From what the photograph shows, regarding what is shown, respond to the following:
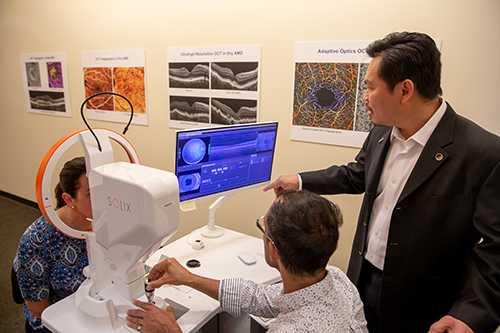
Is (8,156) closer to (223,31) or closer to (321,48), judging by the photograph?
(223,31)

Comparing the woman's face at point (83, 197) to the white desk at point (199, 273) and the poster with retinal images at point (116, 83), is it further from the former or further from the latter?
the poster with retinal images at point (116, 83)

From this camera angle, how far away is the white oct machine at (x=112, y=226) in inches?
38.6

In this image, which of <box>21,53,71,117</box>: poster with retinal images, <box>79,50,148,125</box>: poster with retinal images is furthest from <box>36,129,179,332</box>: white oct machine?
<box>21,53,71,117</box>: poster with retinal images

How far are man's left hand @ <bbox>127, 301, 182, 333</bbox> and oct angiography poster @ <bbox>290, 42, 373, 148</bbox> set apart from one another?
160 centimetres

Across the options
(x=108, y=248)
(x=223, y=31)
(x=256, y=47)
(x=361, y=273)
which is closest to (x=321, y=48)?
(x=256, y=47)

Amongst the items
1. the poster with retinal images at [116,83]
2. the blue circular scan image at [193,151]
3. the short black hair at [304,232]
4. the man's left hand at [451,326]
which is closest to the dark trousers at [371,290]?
the man's left hand at [451,326]

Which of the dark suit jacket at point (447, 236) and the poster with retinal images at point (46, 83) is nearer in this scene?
the dark suit jacket at point (447, 236)

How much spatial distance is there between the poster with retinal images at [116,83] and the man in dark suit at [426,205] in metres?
2.33

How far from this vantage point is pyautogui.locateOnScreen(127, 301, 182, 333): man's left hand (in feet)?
3.57

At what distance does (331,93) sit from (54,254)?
71.8 inches

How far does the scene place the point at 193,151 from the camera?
158 centimetres

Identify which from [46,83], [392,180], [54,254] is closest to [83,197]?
[54,254]

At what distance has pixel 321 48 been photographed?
2207 millimetres

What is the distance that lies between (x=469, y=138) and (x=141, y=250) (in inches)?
48.5
